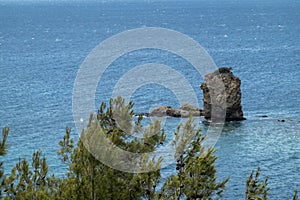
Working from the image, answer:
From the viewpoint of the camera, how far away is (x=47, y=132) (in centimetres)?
8562

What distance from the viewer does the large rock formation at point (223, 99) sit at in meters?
92.4

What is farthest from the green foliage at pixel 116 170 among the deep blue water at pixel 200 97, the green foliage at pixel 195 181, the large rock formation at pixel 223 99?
the large rock formation at pixel 223 99

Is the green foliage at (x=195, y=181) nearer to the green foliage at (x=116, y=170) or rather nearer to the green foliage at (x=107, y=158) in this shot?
the green foliage at (x=116, y=170)

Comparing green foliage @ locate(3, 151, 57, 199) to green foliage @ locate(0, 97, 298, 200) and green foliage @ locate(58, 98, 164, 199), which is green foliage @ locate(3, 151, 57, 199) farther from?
green foliage @ locate(58, 98, 164, 199)

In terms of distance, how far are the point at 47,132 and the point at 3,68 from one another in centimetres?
5674

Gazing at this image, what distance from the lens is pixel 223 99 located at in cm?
9281

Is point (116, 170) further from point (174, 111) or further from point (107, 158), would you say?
point (174, 111)

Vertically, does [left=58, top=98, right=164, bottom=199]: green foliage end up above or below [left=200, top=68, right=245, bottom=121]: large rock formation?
below

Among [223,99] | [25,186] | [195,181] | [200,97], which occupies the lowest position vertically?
[25,186]

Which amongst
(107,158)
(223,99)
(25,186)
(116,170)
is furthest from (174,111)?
(107,158)

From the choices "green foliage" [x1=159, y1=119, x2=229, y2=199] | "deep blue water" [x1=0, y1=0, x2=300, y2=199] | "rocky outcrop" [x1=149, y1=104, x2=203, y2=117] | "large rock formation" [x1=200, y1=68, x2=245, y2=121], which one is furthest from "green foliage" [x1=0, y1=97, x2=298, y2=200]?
"rocky outcrop" [x1=149, y1=104, x2=203, y2=117]

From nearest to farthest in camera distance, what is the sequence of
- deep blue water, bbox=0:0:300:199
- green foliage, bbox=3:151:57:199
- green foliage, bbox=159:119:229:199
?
green foliage, bbox=3:151:57:199 → green foliage, bbox=159:119:229:199 → deep blue water, bbox=0:0:300:199

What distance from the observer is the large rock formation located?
9244 centimetres

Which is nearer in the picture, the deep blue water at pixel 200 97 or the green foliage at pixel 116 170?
the green foliage at pixel 116 170
